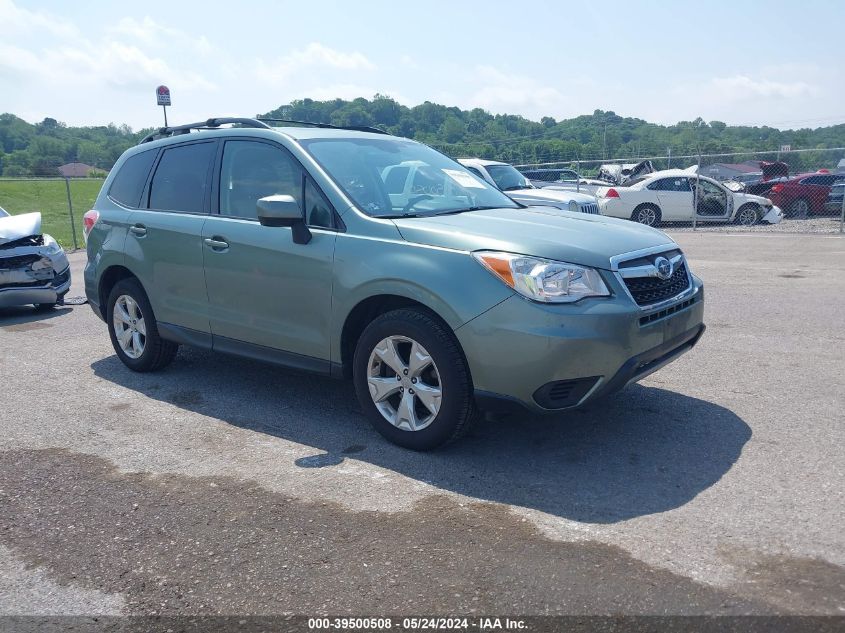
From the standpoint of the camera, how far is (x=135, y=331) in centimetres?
632

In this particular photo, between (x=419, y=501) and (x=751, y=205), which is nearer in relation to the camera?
(x=419, y=501)

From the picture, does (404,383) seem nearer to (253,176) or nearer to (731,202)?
(253,176)

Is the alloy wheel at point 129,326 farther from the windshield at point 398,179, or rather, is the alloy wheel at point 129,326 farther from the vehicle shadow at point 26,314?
the vehicle shadow at point 26,314

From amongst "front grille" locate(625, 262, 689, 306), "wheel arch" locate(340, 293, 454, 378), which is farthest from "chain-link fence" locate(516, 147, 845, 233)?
"wheel arch" locate(340, 293, 454, 378)

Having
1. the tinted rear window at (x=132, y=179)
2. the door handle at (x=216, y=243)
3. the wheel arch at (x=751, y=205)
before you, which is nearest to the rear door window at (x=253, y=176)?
the door handle at (x=216, y=243)

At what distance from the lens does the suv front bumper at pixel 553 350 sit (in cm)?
387

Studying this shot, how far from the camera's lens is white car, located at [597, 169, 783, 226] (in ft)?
64.4

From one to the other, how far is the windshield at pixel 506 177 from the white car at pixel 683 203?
5.71 m

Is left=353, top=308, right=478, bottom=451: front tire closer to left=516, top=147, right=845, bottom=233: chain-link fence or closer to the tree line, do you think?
left=516, top=147, right=845, bottom=233: chain-link fence

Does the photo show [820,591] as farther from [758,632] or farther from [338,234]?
[338,234]

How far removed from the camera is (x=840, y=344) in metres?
6.50

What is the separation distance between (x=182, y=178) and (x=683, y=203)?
1649 cm

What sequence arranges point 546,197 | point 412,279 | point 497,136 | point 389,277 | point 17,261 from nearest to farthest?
point 412,279 < point 389,277 < point 17,261 < point 546,197 < point 497,136

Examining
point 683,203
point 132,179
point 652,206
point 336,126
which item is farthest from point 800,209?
point 132,179
